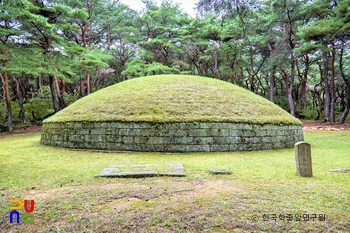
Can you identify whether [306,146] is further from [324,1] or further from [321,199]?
[324,1]

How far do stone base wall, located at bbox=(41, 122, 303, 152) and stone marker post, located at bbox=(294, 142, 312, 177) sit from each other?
3.32 meters

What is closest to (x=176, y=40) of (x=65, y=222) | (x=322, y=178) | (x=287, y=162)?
(x=287, y=162)

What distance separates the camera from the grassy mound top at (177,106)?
323 inches

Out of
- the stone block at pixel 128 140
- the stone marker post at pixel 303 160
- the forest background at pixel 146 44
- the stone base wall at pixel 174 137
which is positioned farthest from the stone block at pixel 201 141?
the forest background at pixel 146 44

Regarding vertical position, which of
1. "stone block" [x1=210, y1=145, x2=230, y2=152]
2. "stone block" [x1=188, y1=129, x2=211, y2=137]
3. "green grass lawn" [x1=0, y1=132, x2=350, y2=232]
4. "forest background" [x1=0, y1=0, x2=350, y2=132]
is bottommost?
"green grass lawn" [x1=0, y1=132, x2=350, y2=232]

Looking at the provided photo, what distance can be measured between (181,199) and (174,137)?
452cm

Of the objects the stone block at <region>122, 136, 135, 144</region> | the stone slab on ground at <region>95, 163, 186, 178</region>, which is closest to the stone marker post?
the stone slab on ground at <region>95, 163, 186, 178</region>

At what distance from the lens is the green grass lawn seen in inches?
97.4

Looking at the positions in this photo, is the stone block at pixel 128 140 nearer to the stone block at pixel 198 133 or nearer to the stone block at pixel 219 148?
the stone block at pixel 198 133

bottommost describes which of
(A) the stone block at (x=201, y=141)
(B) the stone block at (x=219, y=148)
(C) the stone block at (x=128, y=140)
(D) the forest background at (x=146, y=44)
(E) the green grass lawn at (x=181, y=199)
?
(E) the green grass lawn at (x=181, y=199)

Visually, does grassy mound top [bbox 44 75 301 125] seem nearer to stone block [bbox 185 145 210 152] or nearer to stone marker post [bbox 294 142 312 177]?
stone block [bbox 185 145 210 152]

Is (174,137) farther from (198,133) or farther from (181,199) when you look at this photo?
(181,199)

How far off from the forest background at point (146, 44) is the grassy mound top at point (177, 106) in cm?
540

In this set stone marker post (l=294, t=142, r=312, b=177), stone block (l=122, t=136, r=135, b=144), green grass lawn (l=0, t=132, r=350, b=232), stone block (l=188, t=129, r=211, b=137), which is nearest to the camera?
green grass lawn (l=0, t=132, r=350, b=232)
